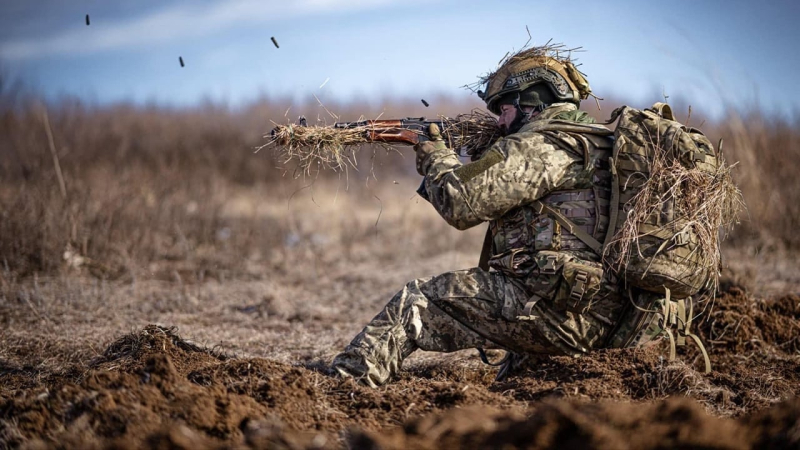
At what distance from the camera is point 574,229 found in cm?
416

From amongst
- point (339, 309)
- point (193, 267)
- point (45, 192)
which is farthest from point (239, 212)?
point (339, 309)

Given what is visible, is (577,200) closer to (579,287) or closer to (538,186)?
(538,186)

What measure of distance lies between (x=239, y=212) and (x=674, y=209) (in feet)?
30.9

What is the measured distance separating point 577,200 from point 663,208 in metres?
0.49

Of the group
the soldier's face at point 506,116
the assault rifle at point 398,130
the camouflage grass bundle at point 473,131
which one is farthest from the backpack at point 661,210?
the assault rifle at point 398,130

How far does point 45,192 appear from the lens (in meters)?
8.23

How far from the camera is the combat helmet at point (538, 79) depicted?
4504 mm

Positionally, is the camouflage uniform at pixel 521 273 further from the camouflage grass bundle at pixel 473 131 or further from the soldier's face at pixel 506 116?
the camouflage grass bundle at pixel 473 131

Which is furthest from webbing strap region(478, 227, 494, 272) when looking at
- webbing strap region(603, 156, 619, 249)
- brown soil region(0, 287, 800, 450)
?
webbing strap region(603, 156, 619, 249)

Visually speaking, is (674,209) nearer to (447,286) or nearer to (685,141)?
(685,141)

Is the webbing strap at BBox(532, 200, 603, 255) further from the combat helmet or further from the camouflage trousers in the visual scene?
the combat helmet

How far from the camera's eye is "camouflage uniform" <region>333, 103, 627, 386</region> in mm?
4051

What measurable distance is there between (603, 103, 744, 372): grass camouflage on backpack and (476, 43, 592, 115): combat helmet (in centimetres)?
51

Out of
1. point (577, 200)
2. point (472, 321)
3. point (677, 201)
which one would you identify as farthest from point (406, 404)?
point (677, 201)
